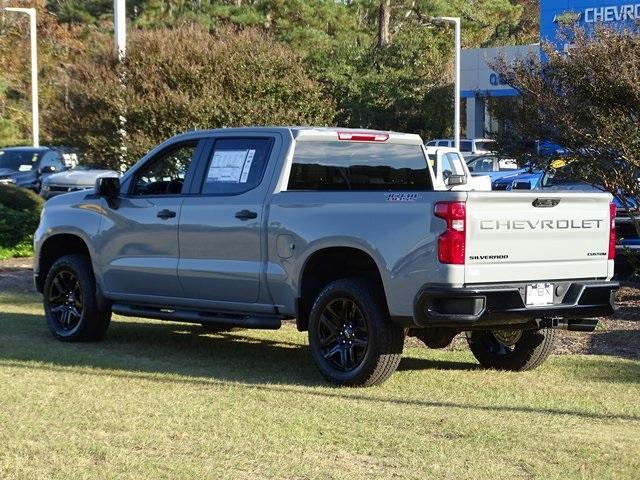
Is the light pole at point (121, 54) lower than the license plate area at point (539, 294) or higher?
higher

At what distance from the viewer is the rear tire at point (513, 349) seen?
9773 millimetres

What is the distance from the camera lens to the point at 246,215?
31.4ft

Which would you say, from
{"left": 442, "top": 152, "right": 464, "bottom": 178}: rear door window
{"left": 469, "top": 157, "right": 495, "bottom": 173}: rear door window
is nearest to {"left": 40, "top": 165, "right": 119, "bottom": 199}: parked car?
{"left": 442, "top": 152, "right": 464, "bottom": 178}: rear door window

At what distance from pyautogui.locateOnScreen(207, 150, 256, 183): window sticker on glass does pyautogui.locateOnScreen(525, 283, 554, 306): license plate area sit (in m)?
2.54

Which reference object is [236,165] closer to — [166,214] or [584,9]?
[166,214]

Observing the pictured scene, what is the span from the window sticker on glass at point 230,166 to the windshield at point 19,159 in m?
20.6

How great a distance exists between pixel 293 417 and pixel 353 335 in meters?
1.43

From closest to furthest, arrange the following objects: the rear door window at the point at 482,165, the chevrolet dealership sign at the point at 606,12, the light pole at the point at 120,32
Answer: the light pole at the point at 120,32 → the rear door window at the point at 482,165 → the chevrolet dealership sign at the point at 606,12

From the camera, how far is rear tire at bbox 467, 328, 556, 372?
9773 millimetres

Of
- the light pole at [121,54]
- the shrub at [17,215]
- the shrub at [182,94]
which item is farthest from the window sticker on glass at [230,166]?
the shrub at [17,215]

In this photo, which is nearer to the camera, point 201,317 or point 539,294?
point 539,294

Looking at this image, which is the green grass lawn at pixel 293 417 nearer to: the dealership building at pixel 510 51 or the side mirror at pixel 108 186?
the side mirror at pixel 108 186

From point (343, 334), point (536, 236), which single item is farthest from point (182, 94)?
point (536, 236)

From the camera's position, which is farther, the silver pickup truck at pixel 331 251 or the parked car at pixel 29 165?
the parked car at pixel 29 165
